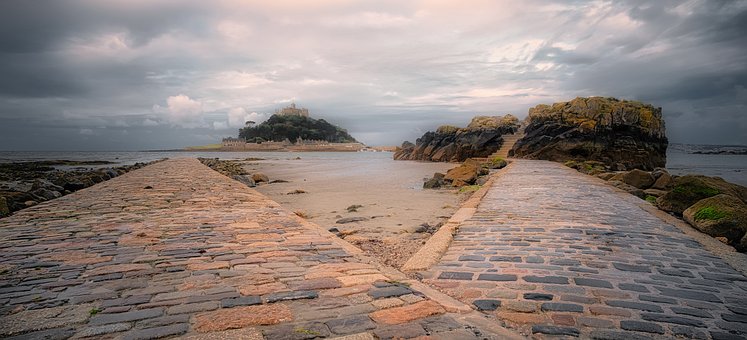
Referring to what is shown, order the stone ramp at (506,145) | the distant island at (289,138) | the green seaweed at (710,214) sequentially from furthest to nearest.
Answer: the distant island at (289,138), the stone ramp at (506,145), the green seaweed at (710,214)

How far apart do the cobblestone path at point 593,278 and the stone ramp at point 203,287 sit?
0.57 metres

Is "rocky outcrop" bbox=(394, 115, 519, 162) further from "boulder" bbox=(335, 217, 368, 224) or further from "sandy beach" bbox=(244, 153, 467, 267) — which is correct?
"boulder" bbox=(335, 217, 368, 224)

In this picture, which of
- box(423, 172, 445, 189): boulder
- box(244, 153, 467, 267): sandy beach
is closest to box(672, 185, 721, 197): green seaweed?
box(244, 153, 467, 267): sandy beach

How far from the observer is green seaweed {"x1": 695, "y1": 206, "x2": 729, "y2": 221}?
6.41 meters

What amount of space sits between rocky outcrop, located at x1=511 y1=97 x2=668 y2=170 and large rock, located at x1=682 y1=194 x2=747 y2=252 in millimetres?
25379

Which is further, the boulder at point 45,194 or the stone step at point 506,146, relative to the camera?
the stone step at point 506,146

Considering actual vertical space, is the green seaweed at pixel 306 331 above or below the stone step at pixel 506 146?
below

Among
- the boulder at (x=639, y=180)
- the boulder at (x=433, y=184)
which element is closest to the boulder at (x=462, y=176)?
the boulder at (x=433, y=184)

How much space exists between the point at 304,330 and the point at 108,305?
155 centimetres

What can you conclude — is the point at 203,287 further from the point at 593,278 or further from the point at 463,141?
the point at 463,141

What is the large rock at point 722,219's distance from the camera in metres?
6.08

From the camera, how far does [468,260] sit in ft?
15.3

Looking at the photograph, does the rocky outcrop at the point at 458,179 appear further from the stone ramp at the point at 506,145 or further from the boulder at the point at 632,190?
the stone ramp at the point at 506,145

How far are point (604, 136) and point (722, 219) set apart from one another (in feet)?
93.8
